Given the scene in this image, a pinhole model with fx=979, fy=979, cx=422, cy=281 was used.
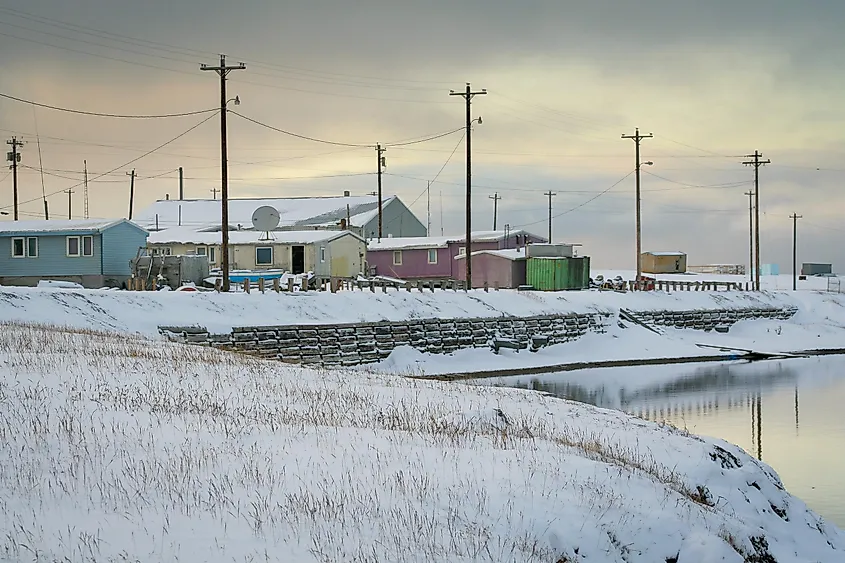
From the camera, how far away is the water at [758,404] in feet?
64.7

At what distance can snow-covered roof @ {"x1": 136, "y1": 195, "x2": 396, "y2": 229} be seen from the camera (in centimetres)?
9338

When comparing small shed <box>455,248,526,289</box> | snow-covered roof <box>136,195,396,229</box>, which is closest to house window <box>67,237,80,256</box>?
small shed <box>455,248,526,289</box>

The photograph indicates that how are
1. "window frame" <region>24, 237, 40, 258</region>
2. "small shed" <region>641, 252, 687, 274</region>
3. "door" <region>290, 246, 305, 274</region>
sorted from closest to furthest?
1. "window frame" <region>24, 237, 40, 258</region>
2. "door" <region>290, 246, 305, 274</region>
3. "small shed" <region>641, 252, 687, 274</region>

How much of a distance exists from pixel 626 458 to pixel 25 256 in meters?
45.0

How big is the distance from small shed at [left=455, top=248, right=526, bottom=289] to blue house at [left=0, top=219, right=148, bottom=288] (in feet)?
81.4

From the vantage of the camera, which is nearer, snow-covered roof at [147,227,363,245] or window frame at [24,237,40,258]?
window frame at [24,237,40,258]

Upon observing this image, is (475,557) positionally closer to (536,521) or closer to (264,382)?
(536,521)

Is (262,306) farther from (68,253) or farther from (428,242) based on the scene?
(428,242)

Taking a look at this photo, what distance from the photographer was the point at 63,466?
10.2 metres

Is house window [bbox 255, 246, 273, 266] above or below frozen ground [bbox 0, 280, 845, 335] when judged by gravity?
above

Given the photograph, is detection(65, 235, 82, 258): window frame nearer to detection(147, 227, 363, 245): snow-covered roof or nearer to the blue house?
the blue house

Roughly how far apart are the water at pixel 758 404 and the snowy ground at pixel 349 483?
3.84 meters

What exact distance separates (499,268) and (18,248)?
3059cm

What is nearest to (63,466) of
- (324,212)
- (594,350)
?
(594,350)
